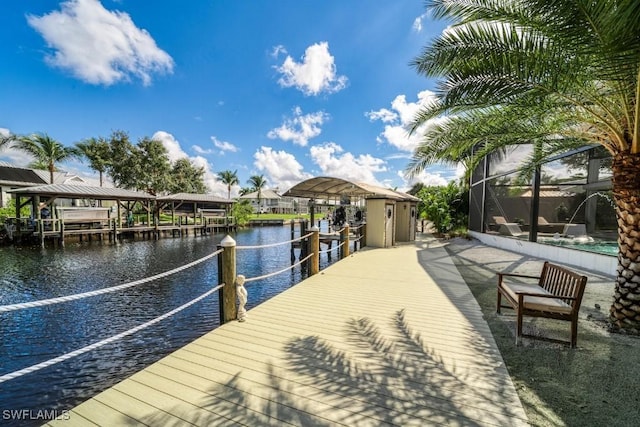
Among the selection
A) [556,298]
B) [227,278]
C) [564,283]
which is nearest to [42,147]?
[227,278]

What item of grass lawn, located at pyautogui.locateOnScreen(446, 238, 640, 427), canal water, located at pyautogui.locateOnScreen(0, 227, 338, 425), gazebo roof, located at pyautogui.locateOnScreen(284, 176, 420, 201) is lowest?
canal water, located at pyautogui.locateOnScreen(0, 227, 338, 425)

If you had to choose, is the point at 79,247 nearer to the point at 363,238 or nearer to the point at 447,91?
the point at 363,238

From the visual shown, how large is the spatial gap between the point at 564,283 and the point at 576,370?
144 centimetres

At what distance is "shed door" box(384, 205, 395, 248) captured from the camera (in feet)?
39.6

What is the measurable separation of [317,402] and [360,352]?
997mm

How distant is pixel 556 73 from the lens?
3.66 meters

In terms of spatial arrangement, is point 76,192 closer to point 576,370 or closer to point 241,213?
point 241,213

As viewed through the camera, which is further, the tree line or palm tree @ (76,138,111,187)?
palm tree @ (76,138,111,187)

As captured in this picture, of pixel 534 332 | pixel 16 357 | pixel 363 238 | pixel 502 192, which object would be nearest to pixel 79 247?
pixel 16 357

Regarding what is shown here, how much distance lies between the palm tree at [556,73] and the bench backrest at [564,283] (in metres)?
0.71

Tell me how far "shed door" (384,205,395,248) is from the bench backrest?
24.6ft

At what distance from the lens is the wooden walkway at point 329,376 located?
2.11 m

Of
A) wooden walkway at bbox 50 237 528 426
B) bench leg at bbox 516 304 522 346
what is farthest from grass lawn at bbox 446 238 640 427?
wooden walkway at bbox 50 237 528 426

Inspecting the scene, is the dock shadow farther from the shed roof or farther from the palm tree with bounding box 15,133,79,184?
the palm tree with bounding box 15,133,79,184
